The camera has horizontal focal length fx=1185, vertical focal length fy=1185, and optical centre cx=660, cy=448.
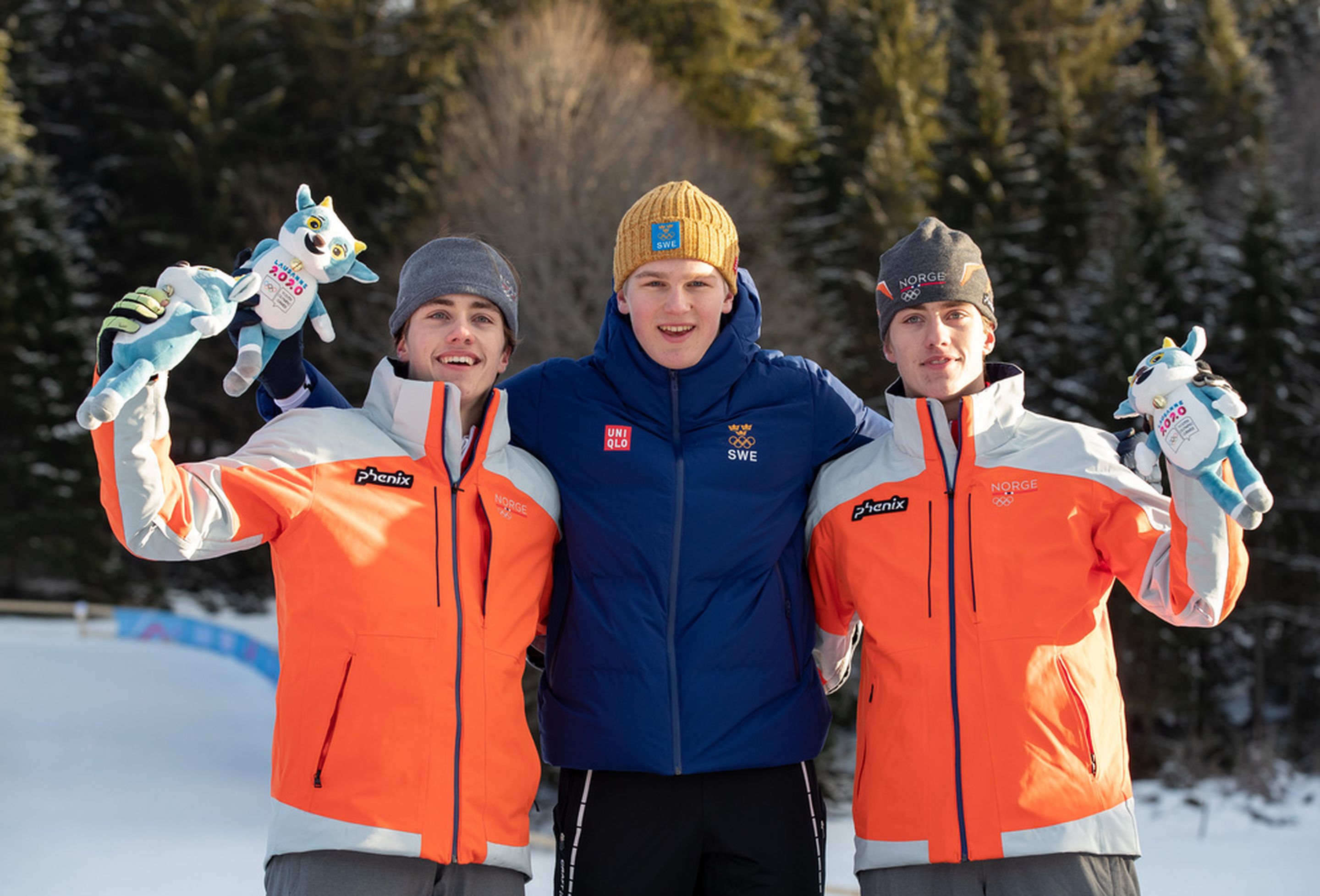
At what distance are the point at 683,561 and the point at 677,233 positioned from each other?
905mm

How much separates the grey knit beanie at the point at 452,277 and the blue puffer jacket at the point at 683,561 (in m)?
0.35

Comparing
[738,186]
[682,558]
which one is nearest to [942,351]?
[682,558]

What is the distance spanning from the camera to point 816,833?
9.99 ft

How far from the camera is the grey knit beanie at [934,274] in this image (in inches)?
124

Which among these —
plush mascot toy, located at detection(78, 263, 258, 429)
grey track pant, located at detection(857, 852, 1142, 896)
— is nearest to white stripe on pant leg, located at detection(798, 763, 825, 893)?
grey track pant, located at detection(857, 852, 1142, 896)

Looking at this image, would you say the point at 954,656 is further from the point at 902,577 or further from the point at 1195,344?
the point at 1195,344

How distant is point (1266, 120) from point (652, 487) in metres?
25.9

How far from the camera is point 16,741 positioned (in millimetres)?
12945

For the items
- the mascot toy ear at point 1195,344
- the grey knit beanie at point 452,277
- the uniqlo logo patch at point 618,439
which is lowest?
the uniqlo logo patch at point 618,439

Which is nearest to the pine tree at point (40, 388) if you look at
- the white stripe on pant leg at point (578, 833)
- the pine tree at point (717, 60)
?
the pine tree at point (717, 60)

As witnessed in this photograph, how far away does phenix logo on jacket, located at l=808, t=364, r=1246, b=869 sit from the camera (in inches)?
105

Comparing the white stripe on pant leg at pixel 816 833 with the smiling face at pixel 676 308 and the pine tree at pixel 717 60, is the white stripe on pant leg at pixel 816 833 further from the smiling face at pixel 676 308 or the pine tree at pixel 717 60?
the pine tree at pixel 717 60

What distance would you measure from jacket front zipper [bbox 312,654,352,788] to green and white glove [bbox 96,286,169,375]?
82 centimetres

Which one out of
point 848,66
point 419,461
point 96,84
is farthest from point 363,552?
point 96,84
